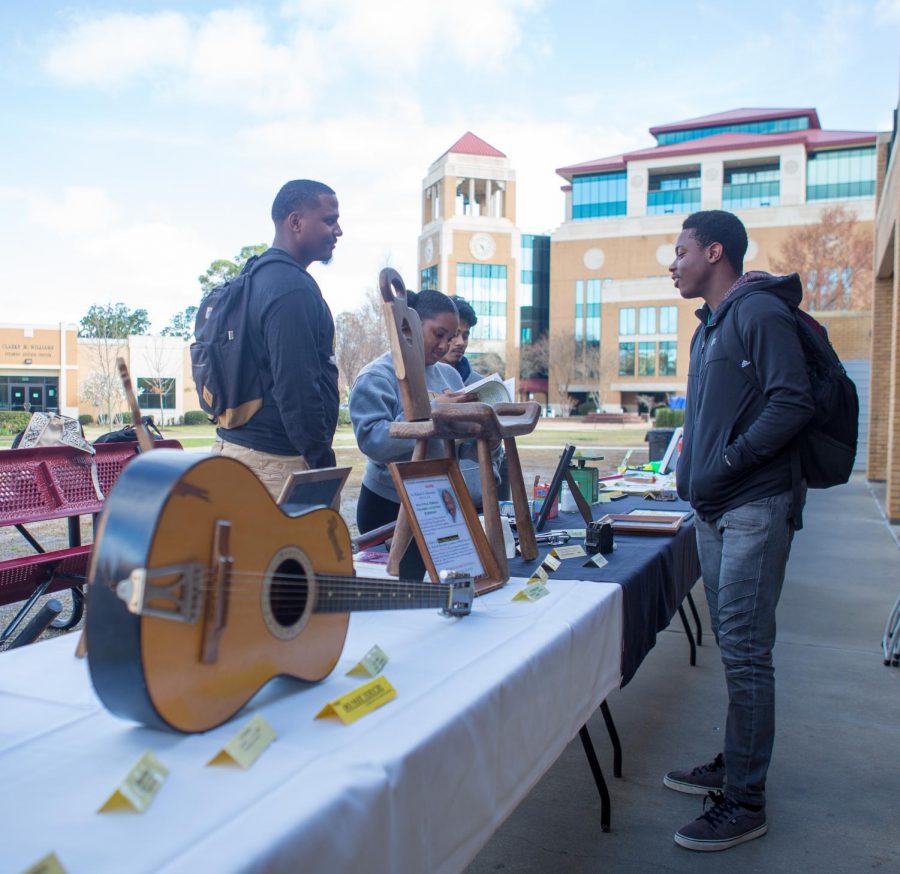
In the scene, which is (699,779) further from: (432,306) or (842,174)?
(842,174)

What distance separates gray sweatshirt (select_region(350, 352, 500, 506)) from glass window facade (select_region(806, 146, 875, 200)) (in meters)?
63.7

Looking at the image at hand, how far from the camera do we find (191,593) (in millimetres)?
1139

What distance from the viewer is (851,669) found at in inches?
178

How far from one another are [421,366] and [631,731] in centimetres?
210

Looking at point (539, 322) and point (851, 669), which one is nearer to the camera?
point (851, 669)

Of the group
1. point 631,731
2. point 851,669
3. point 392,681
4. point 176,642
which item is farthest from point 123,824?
point 851,669

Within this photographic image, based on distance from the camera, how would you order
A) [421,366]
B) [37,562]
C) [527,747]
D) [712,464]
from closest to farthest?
[527,747] → [421,366] → [712,464] → [37,562]

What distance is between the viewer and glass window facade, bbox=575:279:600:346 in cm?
6262

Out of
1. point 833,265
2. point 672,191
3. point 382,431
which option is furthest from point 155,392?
point 382,431

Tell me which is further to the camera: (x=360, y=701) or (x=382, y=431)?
(x=382, y=431)

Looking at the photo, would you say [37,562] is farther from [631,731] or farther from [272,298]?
[631,731]

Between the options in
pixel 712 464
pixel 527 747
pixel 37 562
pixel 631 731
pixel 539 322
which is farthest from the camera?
pixel 539 322

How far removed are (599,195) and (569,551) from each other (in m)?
64.5

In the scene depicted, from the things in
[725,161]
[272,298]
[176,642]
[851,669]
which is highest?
[725,161]
